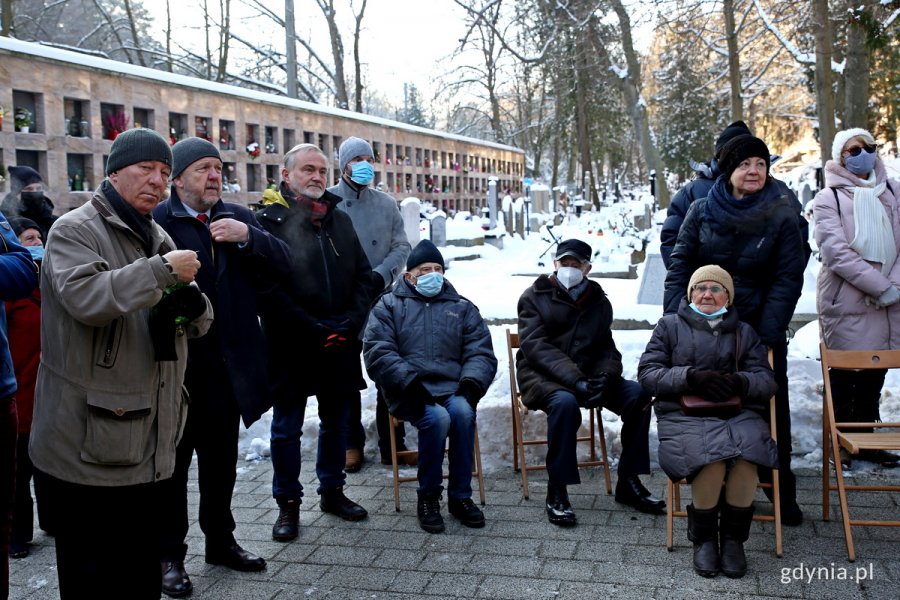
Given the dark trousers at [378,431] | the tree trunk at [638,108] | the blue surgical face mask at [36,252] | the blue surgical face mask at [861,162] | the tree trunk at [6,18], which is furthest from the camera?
the tree trunk at [6,18]

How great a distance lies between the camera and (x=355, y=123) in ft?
72.6

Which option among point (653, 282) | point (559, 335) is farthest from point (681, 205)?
point (653, 282)

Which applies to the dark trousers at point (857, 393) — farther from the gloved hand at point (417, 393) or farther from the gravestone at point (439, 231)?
the gravestone at point (439, 231)

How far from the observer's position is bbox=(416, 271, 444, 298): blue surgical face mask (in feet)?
17.3

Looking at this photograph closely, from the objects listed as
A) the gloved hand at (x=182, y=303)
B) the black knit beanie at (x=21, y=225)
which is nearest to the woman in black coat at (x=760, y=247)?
the gloved hand at (x=182, y=303)

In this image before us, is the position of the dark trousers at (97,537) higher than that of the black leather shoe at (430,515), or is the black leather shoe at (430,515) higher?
the dark trousers at (97,537)

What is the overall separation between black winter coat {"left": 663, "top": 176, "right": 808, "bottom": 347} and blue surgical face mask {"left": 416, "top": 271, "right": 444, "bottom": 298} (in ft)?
5.16

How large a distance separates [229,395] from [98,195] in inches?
52.7

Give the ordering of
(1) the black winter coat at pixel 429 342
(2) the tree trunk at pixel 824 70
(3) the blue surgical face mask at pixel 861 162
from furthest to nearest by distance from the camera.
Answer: (2) the tree trunk at pixel 824 70 < (3) the blue surgical face mask at pixel 861 162 < (1) the black winter coat at pixel 429 342

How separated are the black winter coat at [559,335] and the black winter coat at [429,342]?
0.81 ft

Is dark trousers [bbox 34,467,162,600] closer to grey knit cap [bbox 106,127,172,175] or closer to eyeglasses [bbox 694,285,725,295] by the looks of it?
grey knit cap [bbox 106,127,172,175]

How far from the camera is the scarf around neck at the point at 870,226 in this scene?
17.2ft

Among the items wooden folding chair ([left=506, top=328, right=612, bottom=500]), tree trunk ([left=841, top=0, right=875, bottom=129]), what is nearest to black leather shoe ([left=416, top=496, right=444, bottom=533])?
wooden folding chair ([left=506, top=328, right=612, bottom=500])

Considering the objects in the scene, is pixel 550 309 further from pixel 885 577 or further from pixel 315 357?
pixel 885 577
